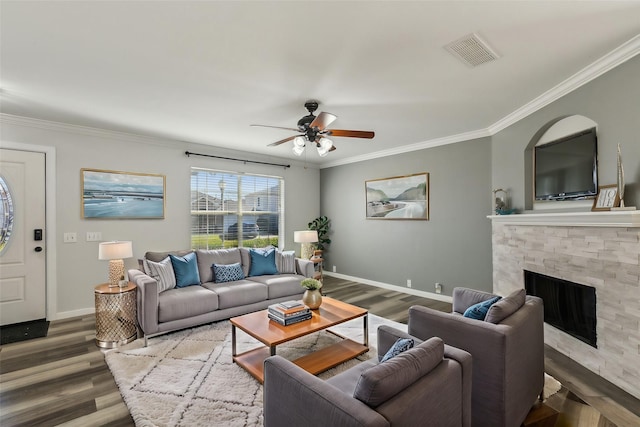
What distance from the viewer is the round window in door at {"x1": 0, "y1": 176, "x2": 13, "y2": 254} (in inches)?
146

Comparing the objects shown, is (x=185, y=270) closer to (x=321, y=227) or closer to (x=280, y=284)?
(x=280, y=284)

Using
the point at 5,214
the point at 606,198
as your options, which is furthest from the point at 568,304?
the point at 5,214

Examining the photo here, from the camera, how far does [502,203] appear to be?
3.91 m

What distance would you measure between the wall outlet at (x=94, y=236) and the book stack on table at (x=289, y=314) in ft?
9.70

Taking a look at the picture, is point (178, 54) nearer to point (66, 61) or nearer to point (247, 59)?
point (247, 59)

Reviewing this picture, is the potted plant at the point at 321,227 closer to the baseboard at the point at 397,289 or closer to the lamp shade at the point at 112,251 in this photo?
the baseboard at the point at 397,289

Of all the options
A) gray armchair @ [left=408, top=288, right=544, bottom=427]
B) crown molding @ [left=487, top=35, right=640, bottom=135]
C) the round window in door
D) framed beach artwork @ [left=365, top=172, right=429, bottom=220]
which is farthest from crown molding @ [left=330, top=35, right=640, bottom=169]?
the round window in door

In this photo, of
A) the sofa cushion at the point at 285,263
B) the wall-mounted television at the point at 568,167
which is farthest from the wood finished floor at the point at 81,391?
the sofa cushion at the point at 285,263

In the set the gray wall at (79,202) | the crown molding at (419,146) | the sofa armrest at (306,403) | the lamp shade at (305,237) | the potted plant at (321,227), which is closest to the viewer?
the sofa armrest at (306,403)

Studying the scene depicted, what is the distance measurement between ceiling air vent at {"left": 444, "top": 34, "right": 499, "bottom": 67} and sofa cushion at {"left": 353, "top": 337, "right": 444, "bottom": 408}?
6.75ft

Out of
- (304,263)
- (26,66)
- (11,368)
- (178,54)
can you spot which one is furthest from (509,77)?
(11,368)

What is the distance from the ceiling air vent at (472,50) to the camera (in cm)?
216

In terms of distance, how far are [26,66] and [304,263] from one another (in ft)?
12.4

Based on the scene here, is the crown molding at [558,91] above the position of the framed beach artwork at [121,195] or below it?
above
